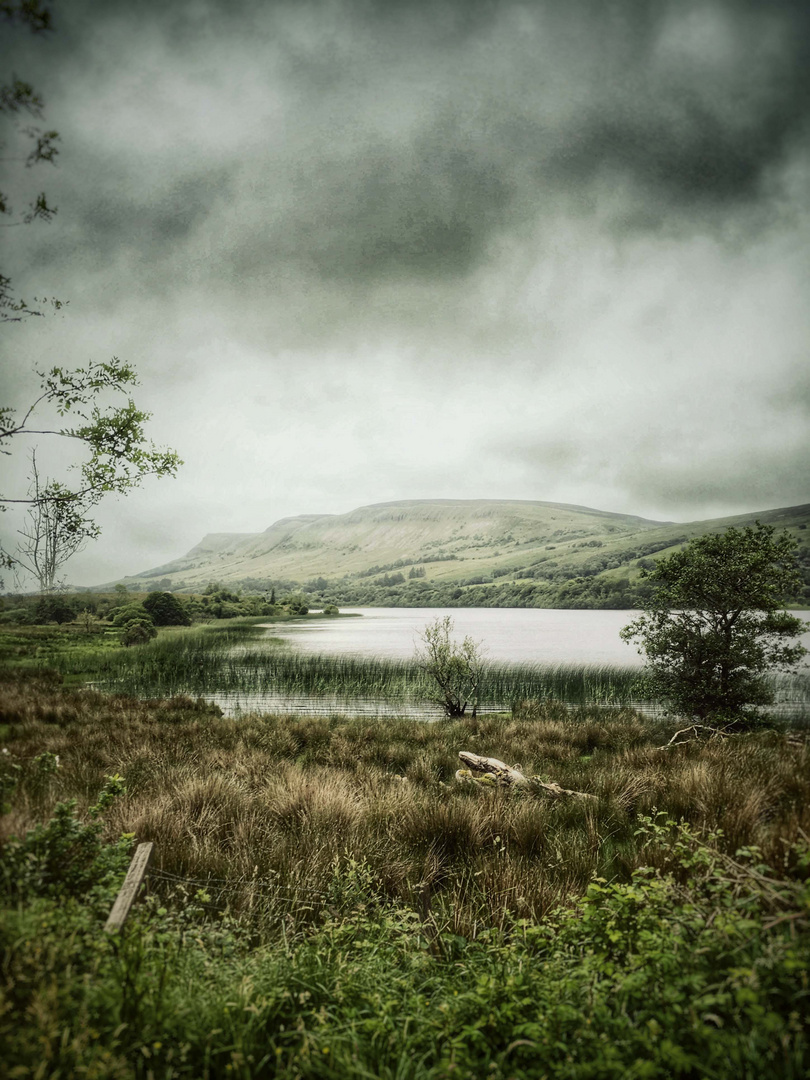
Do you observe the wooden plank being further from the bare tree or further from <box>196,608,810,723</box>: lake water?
<box>196,608,810,723</box>: lake water

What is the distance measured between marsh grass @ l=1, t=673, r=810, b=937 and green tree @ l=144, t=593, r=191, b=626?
21332 millimetres

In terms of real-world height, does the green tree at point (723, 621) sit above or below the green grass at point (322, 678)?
above

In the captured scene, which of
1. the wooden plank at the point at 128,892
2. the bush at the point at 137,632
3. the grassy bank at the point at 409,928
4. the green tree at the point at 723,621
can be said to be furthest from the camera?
the bush at the point at 137,632

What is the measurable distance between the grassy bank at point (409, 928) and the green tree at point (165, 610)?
24605mm

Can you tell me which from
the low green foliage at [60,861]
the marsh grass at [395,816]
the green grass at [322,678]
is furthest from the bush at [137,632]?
the low green foliage at [60,861]

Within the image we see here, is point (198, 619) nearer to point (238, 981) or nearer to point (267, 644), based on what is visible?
point (267, 644)

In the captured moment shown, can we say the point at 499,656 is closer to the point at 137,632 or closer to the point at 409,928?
the point at 137,632

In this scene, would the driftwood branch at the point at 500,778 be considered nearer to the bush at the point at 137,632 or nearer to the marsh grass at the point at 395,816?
the marsh grass at the point at 395,816

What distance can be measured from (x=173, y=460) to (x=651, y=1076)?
10.5 meters

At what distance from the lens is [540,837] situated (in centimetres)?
494

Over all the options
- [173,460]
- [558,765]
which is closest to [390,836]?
[558,765]

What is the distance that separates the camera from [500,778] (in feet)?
24.2

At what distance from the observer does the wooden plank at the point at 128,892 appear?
2.32 meters

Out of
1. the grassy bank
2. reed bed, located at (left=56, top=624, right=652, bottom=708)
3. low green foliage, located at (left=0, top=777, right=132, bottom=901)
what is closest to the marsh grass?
the grassy bank
